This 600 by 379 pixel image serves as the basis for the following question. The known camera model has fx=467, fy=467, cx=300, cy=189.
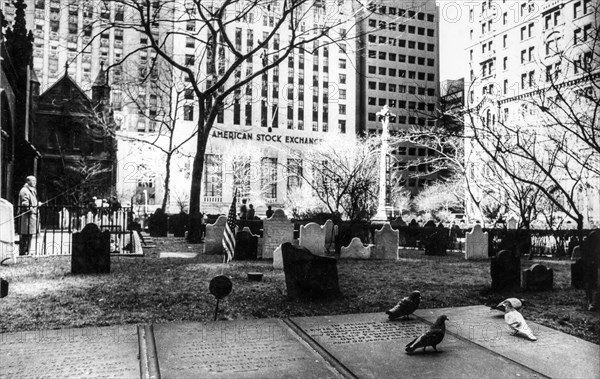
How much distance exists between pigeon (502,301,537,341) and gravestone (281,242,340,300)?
2635 millimetres

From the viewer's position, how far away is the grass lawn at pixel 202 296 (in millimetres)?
5910

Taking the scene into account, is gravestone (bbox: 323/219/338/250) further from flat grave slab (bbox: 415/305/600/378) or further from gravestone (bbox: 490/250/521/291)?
flat grave slab (bbox: 415/305/600/378)

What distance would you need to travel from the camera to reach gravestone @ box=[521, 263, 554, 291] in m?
8.33

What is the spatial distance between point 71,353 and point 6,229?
7.62m

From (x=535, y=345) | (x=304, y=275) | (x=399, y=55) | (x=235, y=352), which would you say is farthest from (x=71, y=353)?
(x=399, y=55)

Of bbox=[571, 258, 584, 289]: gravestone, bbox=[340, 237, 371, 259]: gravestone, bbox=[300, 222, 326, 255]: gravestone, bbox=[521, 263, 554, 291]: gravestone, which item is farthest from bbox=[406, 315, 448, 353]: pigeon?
bbox=[340, 237, 371, 259]: gravestone

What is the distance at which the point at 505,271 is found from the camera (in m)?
8.23

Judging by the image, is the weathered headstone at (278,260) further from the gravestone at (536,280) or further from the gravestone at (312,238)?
the gravestone at (536,280)

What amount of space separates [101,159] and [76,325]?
153ft

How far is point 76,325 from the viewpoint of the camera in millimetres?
5449

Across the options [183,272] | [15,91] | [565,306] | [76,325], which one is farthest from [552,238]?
[15,91]

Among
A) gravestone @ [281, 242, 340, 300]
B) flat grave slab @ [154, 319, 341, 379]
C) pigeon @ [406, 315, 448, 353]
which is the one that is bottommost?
flat grave slab @ [154, 319, 341, 379]

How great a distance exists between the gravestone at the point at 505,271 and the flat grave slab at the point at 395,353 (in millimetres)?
3267

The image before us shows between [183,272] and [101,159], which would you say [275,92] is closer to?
[101,159]
